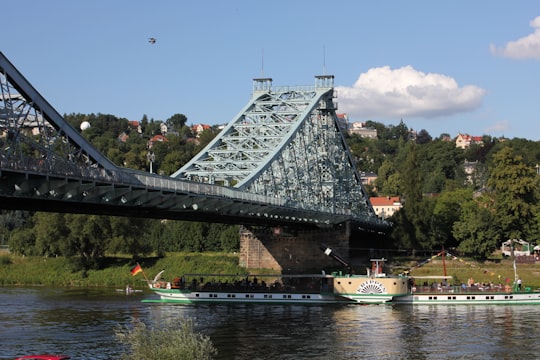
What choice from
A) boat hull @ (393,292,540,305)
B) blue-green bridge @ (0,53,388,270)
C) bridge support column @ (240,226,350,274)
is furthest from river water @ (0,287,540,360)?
bridge support column @ (240,226,350,274)

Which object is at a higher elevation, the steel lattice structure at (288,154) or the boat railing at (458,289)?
the steel lattice structure at (288,154)

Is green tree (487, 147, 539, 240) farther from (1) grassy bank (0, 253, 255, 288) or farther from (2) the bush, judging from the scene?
(2) the bush

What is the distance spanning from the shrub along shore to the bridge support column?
5.27ft

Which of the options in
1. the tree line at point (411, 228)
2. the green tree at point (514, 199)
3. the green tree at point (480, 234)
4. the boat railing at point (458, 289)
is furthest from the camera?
the tree line at point (411, 228)

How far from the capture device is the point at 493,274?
81.5 meters

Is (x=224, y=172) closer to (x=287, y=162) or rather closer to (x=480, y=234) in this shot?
(x=287, y=162)

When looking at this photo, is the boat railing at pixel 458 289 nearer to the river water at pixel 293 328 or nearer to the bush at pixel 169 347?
the river water at pixel 293 328

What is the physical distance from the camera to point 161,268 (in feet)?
310

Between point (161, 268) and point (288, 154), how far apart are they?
1914 cm

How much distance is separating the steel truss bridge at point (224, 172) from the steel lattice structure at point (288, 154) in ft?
0.42

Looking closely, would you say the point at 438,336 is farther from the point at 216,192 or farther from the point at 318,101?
the point at 318,101

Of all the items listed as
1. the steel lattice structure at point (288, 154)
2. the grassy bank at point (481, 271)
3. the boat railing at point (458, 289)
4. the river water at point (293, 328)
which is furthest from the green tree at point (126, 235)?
the boat railing at point (458, 289)

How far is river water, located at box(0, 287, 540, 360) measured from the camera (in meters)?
43.1

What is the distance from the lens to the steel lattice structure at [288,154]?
77.8 meters
